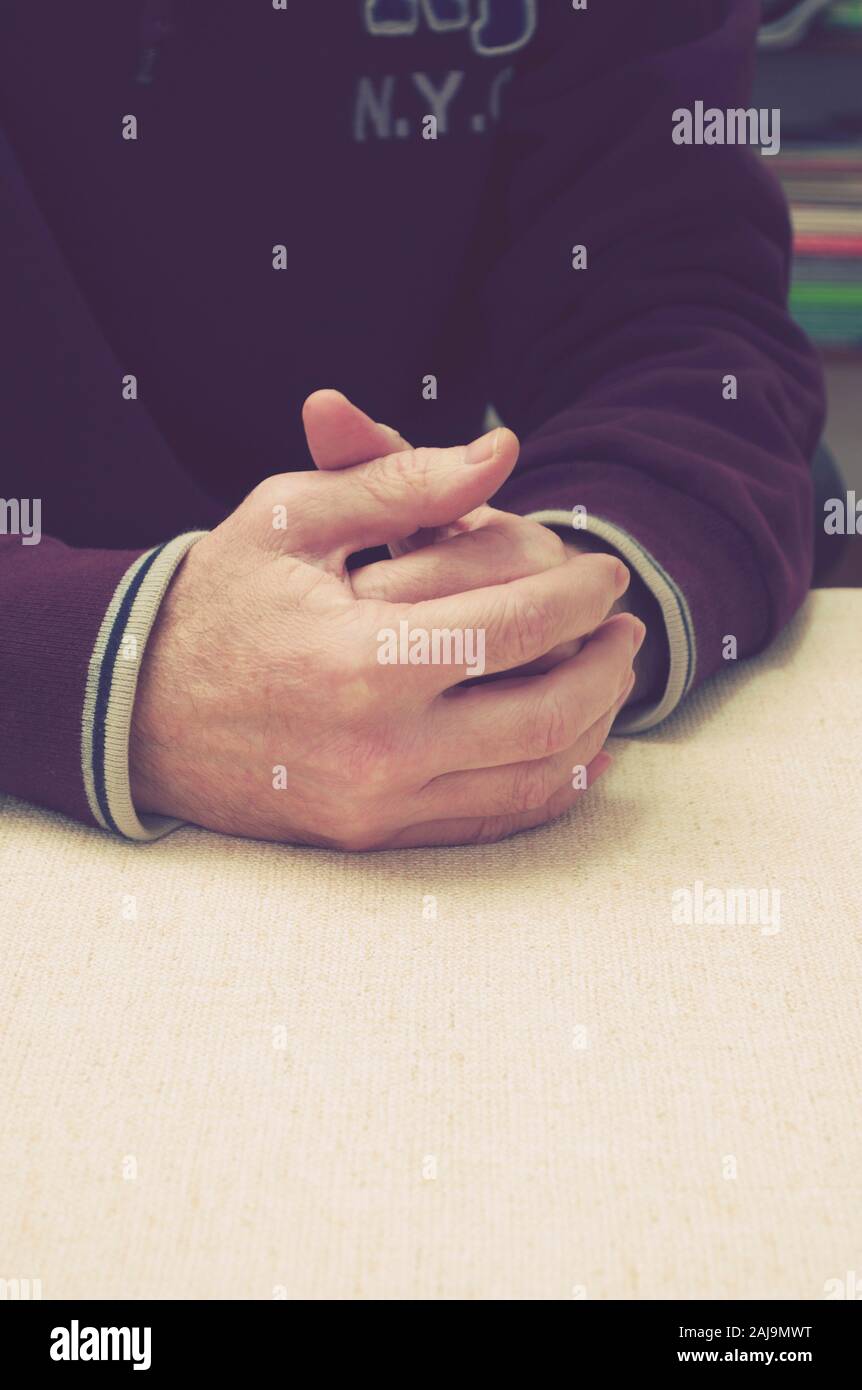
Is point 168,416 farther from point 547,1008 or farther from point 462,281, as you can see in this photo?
point 547,1008

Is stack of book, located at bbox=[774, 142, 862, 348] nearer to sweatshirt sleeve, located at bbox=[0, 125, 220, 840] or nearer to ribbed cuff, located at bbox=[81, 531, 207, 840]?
sweatshirt sleeve, located at bbox=[0, 125, 220, 840]

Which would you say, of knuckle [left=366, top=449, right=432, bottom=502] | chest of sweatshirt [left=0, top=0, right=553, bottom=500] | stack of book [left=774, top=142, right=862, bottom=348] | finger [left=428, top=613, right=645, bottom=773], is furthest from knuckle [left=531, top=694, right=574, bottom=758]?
stack of book [left=774, top=142, right=862, bottom=348]

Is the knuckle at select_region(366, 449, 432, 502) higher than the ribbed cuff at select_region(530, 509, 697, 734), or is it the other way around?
the knuckle at select_region(366, 449, 432, 502)

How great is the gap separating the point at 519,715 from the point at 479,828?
0.18 feet

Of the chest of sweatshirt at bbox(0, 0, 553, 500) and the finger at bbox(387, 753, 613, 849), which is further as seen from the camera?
the chest of sweatshirt at bbox(0, 0, 553, 500)

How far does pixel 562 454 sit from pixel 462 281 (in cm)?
25

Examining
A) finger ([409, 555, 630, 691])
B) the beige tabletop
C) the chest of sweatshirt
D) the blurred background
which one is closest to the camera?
the beige tabletop

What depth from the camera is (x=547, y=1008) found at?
40cm

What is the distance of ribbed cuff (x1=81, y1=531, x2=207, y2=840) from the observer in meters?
0.47

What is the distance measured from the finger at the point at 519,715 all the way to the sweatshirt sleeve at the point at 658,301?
0.14m

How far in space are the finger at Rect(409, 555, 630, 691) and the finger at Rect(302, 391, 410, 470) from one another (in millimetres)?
73

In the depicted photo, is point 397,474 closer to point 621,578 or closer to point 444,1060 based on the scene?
point 621,578

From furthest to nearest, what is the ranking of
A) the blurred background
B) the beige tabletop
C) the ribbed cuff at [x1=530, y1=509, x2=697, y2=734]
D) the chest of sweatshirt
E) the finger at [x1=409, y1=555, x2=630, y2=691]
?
the blurred background
the chest of sweatshirt
the ribbed cuff at [x1=530, y1=509, x2=697, y2=734]
the finger at [x1=409, y1=555, x2=630, y2=691]
the beige tabletop

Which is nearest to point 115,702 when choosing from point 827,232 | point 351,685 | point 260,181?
point 351,685
